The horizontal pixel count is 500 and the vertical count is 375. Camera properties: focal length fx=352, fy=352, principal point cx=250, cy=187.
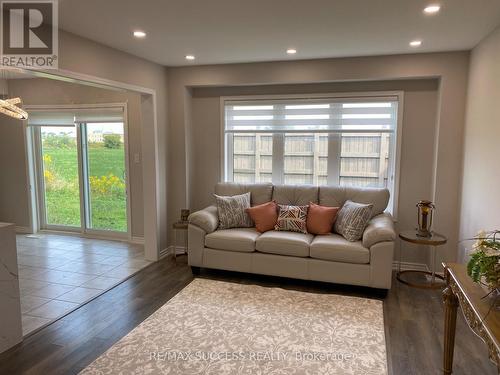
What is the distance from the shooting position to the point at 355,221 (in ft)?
12.3

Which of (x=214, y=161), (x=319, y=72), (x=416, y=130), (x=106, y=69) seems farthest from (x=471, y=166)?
(x=106, y=69)

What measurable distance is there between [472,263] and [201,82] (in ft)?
12.3

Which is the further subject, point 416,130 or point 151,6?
point 416,130

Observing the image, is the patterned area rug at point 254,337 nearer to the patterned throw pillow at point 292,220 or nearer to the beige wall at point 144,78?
the patterned throw pillow at point 292,220

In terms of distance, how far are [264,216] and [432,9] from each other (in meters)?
2.56

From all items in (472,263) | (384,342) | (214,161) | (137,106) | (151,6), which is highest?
(151,6)

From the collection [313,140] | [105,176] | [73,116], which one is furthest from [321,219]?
[73,116]

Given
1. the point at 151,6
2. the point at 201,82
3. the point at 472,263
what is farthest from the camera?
the point at 201,82

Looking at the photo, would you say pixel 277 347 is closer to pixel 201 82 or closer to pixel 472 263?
pixel 472 263

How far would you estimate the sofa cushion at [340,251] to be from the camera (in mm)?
3535

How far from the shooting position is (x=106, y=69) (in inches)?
143

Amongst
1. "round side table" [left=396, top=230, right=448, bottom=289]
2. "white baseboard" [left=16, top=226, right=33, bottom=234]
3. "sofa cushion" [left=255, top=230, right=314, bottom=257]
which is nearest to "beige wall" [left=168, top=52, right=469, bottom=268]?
"round side table" [left=396, top=230, right=448, bottom=289]
